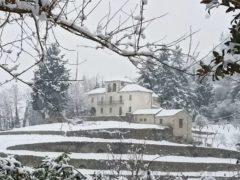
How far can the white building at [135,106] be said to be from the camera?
35.8 metres

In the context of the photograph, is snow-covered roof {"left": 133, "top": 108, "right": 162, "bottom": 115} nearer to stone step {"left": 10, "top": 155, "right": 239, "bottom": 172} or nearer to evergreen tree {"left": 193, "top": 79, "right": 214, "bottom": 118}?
evergreen tree {"left": 193, "top": 79, "right": 214, "bottom": 118}

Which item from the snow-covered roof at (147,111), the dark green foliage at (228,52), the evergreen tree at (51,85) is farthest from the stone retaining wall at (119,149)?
the dark green foliage at (228,52)

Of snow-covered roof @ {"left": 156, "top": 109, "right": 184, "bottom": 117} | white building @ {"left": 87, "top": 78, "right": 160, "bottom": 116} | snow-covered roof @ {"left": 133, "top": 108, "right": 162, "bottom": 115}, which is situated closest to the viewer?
snow-covered roof @ {"left": 156, "top": 109, "right": 184, "bottom": 117}

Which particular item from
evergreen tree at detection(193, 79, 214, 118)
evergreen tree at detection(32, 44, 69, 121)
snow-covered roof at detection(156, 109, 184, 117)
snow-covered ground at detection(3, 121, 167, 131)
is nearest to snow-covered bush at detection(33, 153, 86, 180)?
evergreen tree at detection(32, 44, 69, 121)

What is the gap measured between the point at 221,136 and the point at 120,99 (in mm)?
9635

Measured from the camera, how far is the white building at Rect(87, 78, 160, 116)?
4159cm

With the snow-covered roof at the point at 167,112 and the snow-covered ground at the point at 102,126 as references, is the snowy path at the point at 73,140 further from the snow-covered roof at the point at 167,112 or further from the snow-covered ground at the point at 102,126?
the snow-covered roof at the point at 167,112

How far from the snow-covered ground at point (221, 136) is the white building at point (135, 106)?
8.61ft

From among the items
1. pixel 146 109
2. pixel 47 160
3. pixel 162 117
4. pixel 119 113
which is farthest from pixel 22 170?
pixel 119 113

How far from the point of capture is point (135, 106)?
41750 millimetres

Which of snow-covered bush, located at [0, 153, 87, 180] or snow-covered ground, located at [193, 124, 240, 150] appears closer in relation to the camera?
snow-covered bush, located at [0, 153, 87, 180]

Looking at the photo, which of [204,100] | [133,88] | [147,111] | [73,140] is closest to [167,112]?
[147,111]

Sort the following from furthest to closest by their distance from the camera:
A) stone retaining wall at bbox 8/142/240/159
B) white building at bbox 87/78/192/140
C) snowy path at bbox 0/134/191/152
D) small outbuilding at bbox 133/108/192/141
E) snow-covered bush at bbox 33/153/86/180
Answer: white building at bbox 87/78/192/140 → small outbuilding at bbox 133/108/192/141 → snowy path at bbox 0/134/191/152 → stone retaining wall at bbox 8/142/240/159 → snow-covered bush at bbox 33/153/86/180

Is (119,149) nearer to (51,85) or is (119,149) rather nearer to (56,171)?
(51,85)
